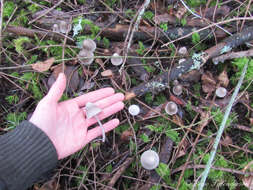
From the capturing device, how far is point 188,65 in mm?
2688

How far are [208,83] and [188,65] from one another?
36 cm

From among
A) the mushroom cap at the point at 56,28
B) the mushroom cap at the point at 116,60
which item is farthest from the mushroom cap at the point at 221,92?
the mushroom cap at the point at 56,28

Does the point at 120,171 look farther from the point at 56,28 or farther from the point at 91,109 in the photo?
the point at 56,28

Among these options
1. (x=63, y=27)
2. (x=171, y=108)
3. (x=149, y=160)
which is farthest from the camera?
(x=63, y=27)

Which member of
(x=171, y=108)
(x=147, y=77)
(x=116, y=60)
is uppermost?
(x=116, y=60)

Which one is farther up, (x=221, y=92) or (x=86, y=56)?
(x=86, y=56)

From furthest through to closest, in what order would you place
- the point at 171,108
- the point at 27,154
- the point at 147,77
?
1. the point at 147,77
2. the point at 171,108
3. the point at 27,154

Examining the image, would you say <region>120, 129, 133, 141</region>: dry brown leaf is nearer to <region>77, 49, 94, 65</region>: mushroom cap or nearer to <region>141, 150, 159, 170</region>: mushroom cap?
<region>141, 150, 159, 170</region>: mushroom cap

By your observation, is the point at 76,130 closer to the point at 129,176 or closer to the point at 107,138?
the point at 107,138

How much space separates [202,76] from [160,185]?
1441 mm

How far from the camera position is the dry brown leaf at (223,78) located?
271cm

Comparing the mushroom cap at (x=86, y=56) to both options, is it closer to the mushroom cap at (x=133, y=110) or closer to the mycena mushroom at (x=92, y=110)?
the mycena mushroom at (x=92, y=110)

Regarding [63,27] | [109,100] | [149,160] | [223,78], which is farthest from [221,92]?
[63,27]

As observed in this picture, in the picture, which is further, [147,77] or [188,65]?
[147,77]
